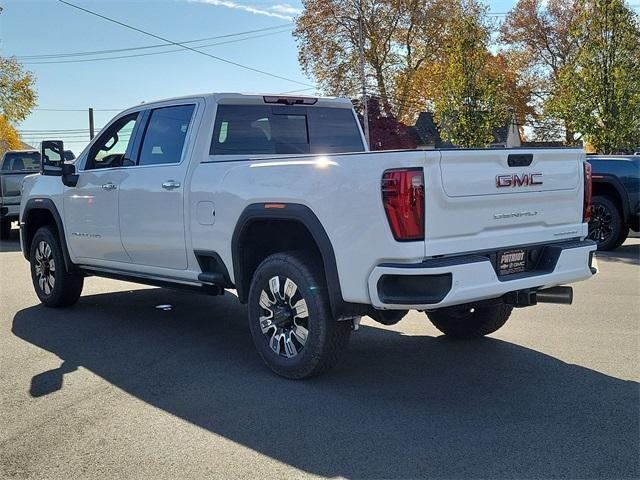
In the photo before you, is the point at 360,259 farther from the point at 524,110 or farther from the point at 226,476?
the point at 524,110

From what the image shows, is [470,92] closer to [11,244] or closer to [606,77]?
[606,77]

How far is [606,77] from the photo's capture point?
1830cm

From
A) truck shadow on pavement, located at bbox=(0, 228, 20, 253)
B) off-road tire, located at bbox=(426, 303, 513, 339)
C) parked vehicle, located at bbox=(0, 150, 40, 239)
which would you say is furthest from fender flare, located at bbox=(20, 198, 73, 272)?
parked vehicle, located at bbox=(0, 150, 40, 239)

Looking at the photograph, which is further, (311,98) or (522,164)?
(311,98)

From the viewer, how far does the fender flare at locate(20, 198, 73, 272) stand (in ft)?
23.7

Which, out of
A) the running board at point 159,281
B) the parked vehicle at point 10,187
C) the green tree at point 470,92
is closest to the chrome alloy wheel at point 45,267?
the running board at point 159,281

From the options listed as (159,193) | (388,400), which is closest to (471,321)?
(388,400)

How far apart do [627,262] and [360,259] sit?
745 cm

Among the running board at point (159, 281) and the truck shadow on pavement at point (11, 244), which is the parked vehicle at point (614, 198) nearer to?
the running board at point (159, 281)

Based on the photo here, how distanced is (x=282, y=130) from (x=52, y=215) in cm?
301

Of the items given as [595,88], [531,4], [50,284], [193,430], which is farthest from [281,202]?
[531,4]

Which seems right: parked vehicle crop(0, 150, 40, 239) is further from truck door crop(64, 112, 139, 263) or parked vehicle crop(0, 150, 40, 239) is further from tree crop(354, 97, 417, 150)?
tree crop(354, 97, 417, 150)

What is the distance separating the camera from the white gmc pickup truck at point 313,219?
13.4 feet

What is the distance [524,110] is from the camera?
51.0m
